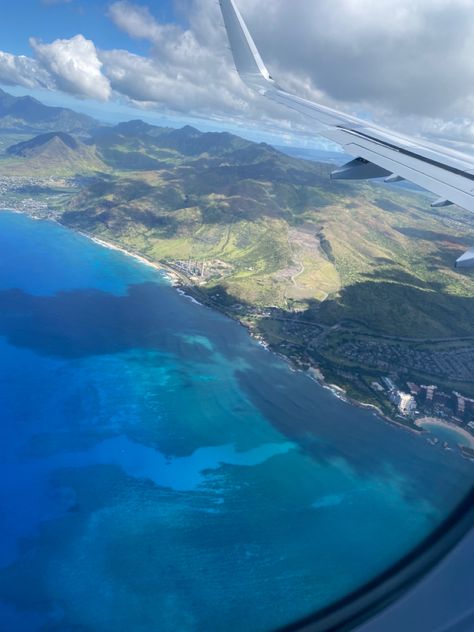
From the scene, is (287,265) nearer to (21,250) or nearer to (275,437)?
(275,437)

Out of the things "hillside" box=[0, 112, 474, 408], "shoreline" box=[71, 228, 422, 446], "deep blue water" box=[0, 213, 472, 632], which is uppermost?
"hillside" box=[0, 112, 474, 408]

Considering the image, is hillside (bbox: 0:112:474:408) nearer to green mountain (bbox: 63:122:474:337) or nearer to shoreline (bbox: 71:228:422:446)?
green mountain (bbox: 63:122:474:337)

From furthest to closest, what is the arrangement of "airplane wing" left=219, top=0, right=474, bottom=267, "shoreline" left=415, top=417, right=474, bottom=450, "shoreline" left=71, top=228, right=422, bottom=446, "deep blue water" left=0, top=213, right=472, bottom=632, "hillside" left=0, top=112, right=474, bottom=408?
"hillside" left=0, top=112, right=474, bottom=408, "shoreline" left=71, top=228, right=422, bottom=446, "shoreline" left=415, top=417, right=474, bottom=450, "deep blue water" left=0, top=213, right=472, bottom=632, "airplane wing" left=219, top=0, right=474, bottom=267

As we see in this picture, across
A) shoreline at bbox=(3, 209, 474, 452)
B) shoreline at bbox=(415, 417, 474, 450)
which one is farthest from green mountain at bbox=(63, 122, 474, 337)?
shoreline at bbox=(415, 417, 474, 450)

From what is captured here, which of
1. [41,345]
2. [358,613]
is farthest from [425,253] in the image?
[358,613]

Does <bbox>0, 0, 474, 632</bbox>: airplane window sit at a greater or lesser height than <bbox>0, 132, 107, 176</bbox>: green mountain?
lesser

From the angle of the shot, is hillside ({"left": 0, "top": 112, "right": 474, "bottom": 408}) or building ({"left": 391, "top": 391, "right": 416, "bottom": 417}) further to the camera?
hillside ({"left": 0, "top": 112, "right": 474, "bottom": 408})

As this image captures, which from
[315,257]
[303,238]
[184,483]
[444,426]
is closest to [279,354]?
Answer: [444,426]
